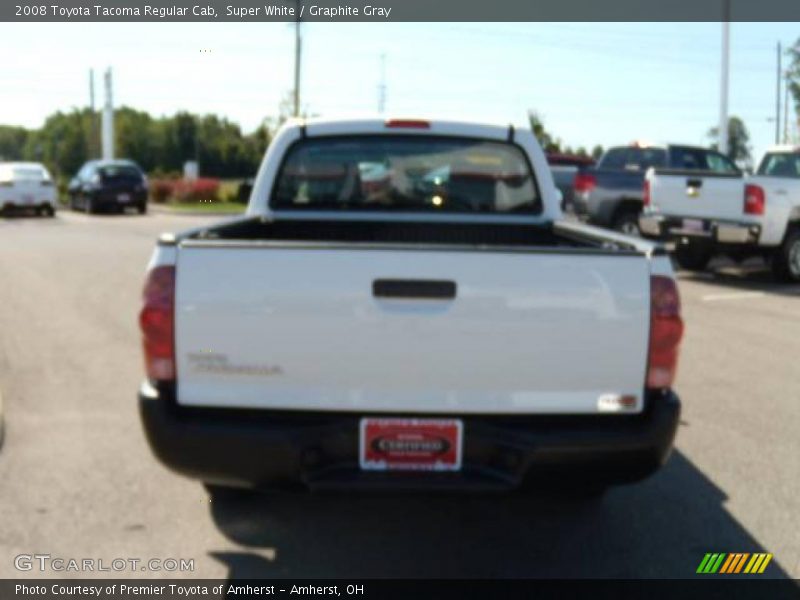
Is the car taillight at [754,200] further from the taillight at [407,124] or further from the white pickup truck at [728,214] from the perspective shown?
the taillight at [407,124]

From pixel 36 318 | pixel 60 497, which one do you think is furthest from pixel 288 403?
pixel 36 318

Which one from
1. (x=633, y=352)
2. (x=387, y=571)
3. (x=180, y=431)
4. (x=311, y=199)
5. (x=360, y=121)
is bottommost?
(x=387, y=571)

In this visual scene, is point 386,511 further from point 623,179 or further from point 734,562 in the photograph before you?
point 623,179

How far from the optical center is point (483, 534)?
4.84 meters

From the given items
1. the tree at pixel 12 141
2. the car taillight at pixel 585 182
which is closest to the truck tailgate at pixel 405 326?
the car taillight at pixel 585 182

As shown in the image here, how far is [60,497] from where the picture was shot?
5254 millimetres

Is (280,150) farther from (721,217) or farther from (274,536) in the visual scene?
(721,217)

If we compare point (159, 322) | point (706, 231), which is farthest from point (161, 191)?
point (159, 322)

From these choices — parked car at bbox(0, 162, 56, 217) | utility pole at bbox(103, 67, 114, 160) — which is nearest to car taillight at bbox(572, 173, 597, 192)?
parked car at bbox(0, 162, 56, 217)

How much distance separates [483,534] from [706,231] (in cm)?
1089

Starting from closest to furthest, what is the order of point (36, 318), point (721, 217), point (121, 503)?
point (121, 503) → point (36, 318) → point (721, 217)

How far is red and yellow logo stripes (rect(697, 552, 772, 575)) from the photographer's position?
442 cm

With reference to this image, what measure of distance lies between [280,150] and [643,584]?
2987 millimetres

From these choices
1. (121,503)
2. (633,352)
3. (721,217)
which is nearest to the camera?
(633,352)
